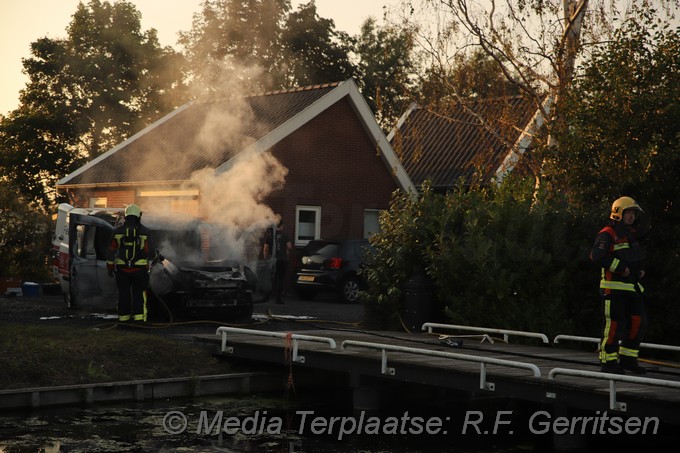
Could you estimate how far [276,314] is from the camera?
21.6 meters

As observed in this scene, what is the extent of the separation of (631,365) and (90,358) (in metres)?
6.94

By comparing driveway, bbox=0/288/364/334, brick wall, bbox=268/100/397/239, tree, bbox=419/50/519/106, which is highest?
tree, bbox=419/50/519/106

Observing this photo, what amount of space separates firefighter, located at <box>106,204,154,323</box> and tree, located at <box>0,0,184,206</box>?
2790cm

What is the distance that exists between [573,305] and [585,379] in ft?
16.5

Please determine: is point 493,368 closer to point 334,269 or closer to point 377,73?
point 334,269

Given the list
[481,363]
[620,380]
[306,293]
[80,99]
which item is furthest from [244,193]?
[80,99]

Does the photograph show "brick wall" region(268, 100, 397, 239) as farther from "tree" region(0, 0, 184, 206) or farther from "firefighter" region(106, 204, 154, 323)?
"tree" region(0, 0, 184, 206)

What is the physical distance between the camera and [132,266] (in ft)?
57.5

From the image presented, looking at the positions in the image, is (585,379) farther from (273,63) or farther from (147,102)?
(273,63)

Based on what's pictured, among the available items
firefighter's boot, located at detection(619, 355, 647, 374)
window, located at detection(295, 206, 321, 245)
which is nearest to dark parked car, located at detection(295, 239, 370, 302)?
window, located at detection(295, 206, 321, 245)

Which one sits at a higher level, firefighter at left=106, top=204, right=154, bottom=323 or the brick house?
the brick house

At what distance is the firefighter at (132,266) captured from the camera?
17500 mm

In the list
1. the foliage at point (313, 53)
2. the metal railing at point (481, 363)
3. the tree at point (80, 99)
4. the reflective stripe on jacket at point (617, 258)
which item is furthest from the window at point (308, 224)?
the foliage at point (313, 53)

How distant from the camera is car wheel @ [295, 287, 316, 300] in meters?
26.6
